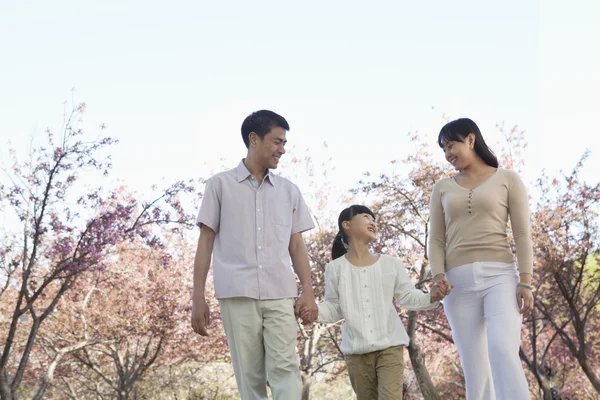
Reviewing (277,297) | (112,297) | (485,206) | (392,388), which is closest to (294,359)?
(277,297)

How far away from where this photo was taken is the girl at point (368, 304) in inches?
142

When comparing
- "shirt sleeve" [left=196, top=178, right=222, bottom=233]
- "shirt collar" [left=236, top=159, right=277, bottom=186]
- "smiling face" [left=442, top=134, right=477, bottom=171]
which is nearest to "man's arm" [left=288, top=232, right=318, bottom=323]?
"shirt collar" [left=236, top=159, right=277, bottom=186]

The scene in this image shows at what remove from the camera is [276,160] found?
363 centimetres

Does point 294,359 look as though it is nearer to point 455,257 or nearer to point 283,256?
point 283,256

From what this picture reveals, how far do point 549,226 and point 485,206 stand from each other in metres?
6.23

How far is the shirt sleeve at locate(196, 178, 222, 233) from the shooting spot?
350 cm

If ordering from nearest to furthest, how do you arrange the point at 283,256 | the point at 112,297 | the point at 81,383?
the point at 283,256, the point at 112,297, the point at 81,383

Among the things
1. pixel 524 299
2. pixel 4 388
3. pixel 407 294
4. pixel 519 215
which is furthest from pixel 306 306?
pixel 4 388

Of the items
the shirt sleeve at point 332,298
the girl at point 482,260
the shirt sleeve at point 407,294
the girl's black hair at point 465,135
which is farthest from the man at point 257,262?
the girl's black hair at point 465,135

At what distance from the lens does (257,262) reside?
3377mm

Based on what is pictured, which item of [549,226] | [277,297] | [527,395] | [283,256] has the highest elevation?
[549,226]

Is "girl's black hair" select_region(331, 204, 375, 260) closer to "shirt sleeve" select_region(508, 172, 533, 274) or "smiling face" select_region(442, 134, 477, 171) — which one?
"smiling face" select_region(442, 134, 477, 171)

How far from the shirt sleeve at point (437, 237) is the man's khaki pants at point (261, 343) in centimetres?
80

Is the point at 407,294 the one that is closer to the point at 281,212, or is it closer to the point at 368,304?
the point at 368,304
